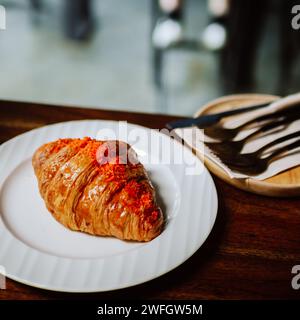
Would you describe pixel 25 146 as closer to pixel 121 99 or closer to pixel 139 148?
pixel 139 148

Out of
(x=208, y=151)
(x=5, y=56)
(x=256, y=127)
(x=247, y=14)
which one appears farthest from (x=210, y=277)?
(x=5, y=56)

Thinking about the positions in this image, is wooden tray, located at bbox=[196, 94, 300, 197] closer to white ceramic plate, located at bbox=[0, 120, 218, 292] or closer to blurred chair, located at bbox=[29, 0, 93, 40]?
white ceramic plate, located at bbox=[0, 120, 218, 292]

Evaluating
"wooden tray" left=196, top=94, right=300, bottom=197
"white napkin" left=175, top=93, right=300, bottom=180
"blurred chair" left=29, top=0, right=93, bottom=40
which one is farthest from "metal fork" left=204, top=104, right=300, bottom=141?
"blurred chair" left=29, top=0, right=93, bottom=40

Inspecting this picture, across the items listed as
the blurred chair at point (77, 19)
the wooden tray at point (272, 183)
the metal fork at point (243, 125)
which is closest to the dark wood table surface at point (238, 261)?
the wooden tray at point (272, 183)

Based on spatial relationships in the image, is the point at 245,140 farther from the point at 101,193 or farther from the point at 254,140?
the point at 101,193

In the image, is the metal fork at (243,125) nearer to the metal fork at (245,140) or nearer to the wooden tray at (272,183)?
the metal fork at (245,140)
